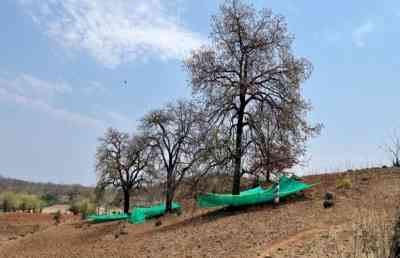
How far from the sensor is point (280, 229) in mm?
13078

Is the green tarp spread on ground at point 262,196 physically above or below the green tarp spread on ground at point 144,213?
above

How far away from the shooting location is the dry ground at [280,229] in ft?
36.0

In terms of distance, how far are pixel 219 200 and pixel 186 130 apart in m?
9.25

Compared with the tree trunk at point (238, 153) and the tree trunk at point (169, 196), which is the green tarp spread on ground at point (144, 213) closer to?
the tree trunk at point (169, 196)

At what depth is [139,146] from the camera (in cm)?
2997

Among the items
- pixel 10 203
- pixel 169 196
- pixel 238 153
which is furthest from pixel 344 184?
pixel 10 203

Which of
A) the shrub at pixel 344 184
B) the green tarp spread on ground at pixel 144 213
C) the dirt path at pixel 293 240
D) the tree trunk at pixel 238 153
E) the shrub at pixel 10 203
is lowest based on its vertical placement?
the shrub at pixel 10 203

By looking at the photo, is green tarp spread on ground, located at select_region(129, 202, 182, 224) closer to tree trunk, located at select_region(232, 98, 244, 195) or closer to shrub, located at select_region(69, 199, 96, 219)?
tree trunk, located at select_region(232, 98, 244, 195)

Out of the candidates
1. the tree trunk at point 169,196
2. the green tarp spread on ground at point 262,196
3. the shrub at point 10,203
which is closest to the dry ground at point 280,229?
the green tarp spread on ground at point 262,196

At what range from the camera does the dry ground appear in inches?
432

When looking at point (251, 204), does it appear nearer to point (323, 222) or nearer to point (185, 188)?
point (323, 222)

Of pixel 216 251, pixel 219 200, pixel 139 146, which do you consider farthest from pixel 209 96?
pixel 139 146

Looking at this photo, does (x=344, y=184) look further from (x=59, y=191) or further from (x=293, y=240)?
(x=59, y=191)

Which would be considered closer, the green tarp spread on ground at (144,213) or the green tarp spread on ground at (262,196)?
the green tarp spread on ground at (262,196)
